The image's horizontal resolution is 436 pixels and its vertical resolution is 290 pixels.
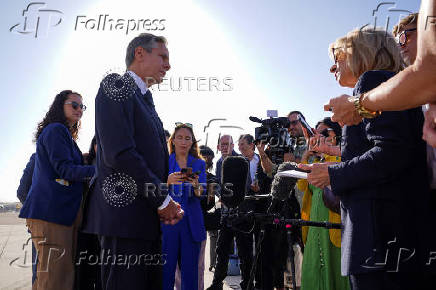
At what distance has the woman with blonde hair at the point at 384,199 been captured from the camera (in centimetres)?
161

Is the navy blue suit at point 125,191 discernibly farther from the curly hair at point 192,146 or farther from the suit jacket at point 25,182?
the suit jacket at point 25,182

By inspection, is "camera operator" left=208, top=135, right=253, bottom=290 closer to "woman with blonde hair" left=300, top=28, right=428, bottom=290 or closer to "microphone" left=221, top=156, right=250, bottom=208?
"microphone" left=221, top=156, right=250, bottom=208

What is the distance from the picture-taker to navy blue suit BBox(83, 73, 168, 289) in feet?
6.76

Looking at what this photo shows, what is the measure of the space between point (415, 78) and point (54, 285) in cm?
330

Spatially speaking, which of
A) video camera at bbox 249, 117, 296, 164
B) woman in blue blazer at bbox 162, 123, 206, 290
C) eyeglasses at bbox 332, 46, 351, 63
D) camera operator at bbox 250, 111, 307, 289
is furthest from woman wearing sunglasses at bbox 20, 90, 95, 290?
eyeglasses at bbox 332, 46, 351, 63

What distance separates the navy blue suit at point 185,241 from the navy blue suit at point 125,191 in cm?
129

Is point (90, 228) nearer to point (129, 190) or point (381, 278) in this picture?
point (129, 190)

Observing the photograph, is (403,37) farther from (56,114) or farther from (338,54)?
(56,114)

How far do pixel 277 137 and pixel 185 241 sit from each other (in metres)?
1.54

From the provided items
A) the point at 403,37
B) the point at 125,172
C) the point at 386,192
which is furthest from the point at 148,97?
the point at 403,37

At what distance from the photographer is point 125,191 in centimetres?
211

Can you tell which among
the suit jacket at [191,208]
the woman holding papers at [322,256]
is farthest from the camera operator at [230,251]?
the woman holding papers at [322,256]

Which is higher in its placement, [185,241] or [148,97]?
[148,97]

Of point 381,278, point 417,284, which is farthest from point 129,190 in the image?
point 417,284
